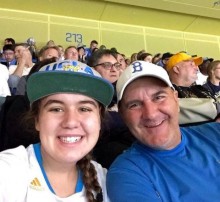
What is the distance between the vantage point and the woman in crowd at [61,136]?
101 centimetres

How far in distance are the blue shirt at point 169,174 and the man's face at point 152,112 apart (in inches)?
1.8

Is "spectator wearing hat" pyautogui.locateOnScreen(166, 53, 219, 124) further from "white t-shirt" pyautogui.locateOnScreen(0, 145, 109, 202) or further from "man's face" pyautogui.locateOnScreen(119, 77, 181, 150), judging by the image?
"white t-shirt" pyautogui.locateOnScreen(0, 145, 109, 202)

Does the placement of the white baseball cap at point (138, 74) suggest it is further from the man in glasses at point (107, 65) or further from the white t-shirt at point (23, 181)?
the man in glasses at point (107, 65)

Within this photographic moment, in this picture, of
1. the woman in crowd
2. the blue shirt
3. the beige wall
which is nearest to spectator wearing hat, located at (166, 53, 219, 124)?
the blue shirt

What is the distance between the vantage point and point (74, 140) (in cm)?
105

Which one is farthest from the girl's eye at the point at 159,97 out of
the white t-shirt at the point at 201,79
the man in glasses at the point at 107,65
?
the white t-shirt at the point at 201,79

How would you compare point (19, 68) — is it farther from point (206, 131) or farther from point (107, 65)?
point (206, 131)

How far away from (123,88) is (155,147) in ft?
0.90

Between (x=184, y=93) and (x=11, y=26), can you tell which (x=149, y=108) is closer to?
(x=184, y=93)

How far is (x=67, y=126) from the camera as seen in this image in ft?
3.35

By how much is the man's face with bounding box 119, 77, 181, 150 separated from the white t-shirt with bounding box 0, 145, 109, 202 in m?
0.35

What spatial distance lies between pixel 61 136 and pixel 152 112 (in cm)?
39

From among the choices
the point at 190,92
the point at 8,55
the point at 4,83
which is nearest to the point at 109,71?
the point at 190,92

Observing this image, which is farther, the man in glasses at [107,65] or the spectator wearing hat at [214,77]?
the spectator wearing hat at [214,77]
